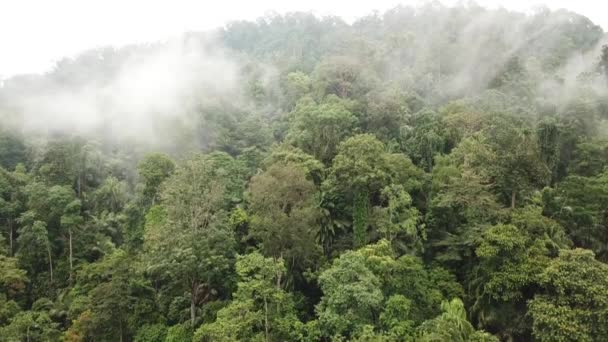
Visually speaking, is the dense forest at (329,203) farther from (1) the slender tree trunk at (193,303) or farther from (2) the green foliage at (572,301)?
(1) the slender tree trunk at (193,303)

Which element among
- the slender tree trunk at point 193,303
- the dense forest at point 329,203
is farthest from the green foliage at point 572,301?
the slender tree trunk at point 193,303

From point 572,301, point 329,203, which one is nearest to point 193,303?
point 329,203

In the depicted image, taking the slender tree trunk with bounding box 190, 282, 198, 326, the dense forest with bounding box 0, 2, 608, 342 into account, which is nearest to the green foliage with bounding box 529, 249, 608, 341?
the dense forest with bounding box 0, 2, 608, 342

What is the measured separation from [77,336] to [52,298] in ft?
31.7

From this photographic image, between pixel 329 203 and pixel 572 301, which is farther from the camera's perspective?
pixel 329 203

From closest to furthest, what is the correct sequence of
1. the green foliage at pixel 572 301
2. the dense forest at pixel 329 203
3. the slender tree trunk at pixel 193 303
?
the green foliage at pixel 572 301 < the dense forest at pixel 329 203 < the slender tree trunk at pixel 193 303

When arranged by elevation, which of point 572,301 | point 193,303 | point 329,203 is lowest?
point 193,303

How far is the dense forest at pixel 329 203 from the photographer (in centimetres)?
1791

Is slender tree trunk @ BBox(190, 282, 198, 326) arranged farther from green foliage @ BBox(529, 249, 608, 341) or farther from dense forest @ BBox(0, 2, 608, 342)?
green foliage @ BBox(529, 249, 608, 341)

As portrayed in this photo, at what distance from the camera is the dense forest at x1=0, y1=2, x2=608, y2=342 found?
17906 mm

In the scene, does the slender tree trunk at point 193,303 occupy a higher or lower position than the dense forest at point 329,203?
lower

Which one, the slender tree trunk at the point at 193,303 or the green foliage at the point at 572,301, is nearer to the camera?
the green foliage at the point at 572,301

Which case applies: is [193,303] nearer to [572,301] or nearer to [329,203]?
[329,203]

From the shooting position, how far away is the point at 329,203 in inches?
979
